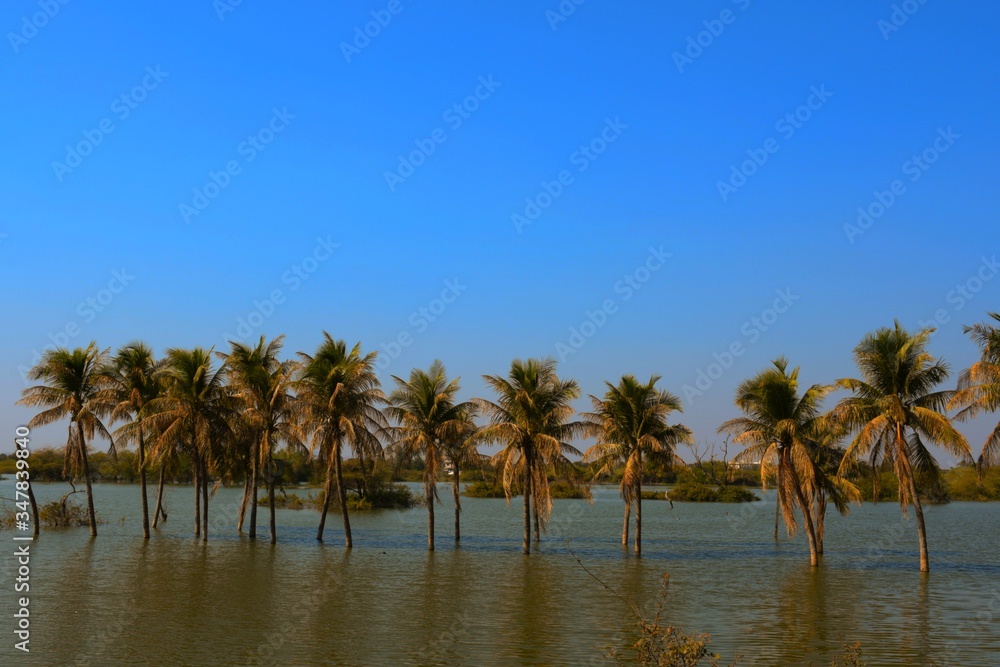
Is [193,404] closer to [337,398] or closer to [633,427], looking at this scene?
[337,398]

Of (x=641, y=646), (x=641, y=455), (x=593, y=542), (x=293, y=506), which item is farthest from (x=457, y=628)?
(x=293, y=506)

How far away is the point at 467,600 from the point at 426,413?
15614 mm

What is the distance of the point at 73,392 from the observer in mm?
44375

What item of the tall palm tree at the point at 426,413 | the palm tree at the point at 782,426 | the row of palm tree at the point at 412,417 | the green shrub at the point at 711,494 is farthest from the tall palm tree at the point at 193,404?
the green shrub at the point at 711,494

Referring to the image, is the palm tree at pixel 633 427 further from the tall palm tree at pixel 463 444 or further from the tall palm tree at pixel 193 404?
the tall palm tree at pixel 193 404

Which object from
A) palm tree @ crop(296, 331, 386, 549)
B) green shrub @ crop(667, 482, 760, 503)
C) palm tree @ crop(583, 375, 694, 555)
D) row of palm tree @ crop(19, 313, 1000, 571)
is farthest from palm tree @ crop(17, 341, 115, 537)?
green shrub @ crop(667, 482, 760, 503)

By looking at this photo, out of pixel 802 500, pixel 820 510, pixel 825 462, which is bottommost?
pixel 820 510

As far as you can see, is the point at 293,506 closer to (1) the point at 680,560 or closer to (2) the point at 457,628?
(1) the point at 680,560

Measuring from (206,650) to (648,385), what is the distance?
2846 cm

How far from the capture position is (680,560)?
43781mm

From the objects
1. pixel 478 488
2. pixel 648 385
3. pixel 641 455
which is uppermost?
pixel 648 385

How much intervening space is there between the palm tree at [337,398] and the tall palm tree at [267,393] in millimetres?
1530

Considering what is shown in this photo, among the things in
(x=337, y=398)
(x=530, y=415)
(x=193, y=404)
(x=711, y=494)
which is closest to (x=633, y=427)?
(x=530, y=415)

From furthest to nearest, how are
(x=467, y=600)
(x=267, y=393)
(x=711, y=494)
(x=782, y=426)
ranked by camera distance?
1. (x=711, y=494)
2. (x=267, y=393)
3. (x=782, y=426)
4. (x=467, y=600)
